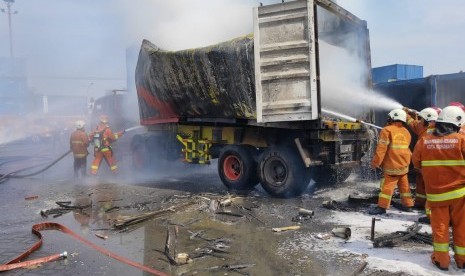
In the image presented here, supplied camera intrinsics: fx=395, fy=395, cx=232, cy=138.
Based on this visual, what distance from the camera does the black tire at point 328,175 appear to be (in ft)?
27.3

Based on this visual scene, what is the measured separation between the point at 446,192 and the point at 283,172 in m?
3.70

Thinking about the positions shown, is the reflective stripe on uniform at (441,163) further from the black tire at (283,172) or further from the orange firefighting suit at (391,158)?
the black tire at (283,172)

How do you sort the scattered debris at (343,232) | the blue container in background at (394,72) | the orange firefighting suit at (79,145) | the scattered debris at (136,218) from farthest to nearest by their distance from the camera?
the blue container in background at (394,72)
the orange firefighting suit at (79,145)
the scattered debris at (136,218)
the scattered debris at (343,232)

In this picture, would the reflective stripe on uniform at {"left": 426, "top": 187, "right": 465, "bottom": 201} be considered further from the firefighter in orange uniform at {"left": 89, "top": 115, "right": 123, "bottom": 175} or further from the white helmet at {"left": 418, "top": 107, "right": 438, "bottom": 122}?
the firefighter in orange uniform at {"left": 89, "top": 115, "right": 123, "bottom": 175}

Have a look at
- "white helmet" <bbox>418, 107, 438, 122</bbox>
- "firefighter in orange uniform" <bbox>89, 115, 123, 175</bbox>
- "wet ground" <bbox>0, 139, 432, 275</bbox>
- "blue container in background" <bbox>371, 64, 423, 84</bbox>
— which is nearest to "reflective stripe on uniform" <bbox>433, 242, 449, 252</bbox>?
"wet ground" <bbox>0, 139, 432, 275</bbox>

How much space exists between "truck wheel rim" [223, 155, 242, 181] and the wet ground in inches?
15.2

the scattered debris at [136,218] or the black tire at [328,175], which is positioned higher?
the black tire at [328,175]

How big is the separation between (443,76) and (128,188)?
7.30 metres

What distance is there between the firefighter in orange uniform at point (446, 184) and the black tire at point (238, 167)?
421cm

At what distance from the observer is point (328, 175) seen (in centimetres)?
841

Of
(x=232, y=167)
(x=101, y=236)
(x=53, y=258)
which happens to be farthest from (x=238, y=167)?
(x=53, y=258)

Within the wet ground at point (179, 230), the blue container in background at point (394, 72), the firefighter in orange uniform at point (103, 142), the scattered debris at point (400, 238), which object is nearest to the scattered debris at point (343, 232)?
the wet ground at point (179, 230)

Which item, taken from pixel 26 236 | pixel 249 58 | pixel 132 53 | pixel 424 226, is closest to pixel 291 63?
pixel 249 58

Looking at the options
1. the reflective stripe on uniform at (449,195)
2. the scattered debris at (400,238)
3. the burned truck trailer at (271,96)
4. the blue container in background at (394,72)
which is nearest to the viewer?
the reflective stripe on uniform at (449,195)
